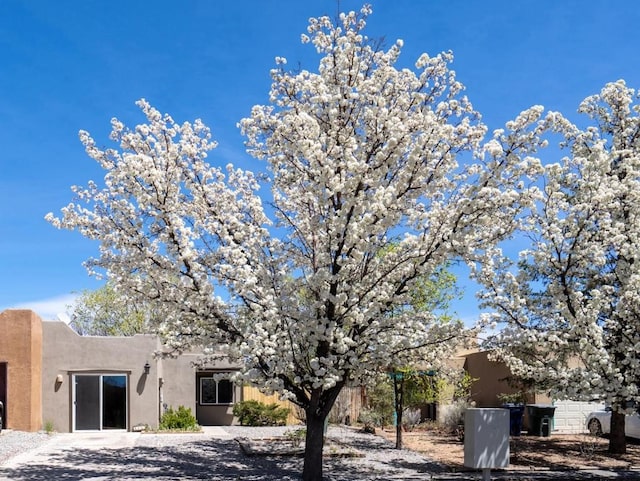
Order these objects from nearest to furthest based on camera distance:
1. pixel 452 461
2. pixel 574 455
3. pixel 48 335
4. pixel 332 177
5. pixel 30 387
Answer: pixel 332 177, pixel 452 461, pixel 574 455, pixel 30 387, pixel 48 335

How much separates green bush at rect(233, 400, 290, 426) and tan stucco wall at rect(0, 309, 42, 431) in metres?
7.83

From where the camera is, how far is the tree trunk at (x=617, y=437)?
63.2 feet

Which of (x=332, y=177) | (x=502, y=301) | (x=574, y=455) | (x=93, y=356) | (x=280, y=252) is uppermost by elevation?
(x=332, y=177)

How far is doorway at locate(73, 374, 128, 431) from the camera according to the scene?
24.9m

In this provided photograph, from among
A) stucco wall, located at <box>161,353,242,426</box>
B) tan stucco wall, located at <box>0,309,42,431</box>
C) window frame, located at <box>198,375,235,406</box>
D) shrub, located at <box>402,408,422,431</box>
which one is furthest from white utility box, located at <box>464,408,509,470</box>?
window frame, located at <box>198,375,235,406</box>

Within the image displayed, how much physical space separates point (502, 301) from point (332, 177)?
3797 millimetres

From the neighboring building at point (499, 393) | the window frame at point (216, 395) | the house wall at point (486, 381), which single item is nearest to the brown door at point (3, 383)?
the window frame at point (216, 395)

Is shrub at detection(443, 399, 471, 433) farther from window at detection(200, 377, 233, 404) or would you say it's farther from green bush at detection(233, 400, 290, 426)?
window at detection(200, 377, 233, 404)

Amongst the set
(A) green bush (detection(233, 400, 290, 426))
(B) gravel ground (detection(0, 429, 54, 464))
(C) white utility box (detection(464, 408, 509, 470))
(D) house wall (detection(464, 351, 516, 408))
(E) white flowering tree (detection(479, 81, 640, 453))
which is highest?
(E) white flowering tree (detection(479, 81, 640, 453))

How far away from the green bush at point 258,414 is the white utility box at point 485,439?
16654 millimetres

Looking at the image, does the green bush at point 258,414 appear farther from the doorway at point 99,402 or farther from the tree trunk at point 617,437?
the tree trunk at point 617,437

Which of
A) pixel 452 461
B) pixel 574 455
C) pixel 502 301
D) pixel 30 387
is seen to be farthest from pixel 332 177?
pixel 30 387

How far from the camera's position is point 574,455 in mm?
19094

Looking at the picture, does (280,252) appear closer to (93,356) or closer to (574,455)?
(574,455)
